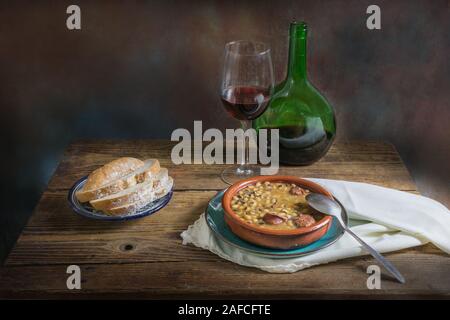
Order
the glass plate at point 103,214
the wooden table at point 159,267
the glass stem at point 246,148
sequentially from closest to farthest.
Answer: the wooden table at point 159,267
the glass plate at point 103,214
the glass stem at point 246,148

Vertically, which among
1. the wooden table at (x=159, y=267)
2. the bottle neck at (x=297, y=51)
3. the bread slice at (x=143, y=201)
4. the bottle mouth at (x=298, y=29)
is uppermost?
the bottle mouth at (x=298, y=29)

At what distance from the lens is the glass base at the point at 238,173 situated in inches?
60.2

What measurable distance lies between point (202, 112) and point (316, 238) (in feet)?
3.61

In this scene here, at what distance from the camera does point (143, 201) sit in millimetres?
1312

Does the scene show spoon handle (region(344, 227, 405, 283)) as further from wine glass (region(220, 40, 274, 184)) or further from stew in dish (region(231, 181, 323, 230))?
wine glass (region(220, 40, 274, 184))

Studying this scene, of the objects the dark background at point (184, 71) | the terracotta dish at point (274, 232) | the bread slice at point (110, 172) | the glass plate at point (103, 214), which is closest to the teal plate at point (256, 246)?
the terracotta dish at point (274, 232)

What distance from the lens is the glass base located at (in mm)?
1530

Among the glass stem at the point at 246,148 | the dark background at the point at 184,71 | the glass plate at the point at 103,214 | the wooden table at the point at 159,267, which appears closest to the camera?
the wooden table at the point at 159,267

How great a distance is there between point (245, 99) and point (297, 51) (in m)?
0.21

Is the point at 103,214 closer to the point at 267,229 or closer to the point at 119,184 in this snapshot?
the point at 119,184

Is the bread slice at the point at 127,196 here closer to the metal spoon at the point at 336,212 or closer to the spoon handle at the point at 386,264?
the metal spoon at the point at 336,212

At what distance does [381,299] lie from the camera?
1094 mm

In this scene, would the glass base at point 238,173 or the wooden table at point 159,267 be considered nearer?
the wooden table at point 159,267

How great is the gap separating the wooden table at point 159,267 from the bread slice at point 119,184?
62mm
